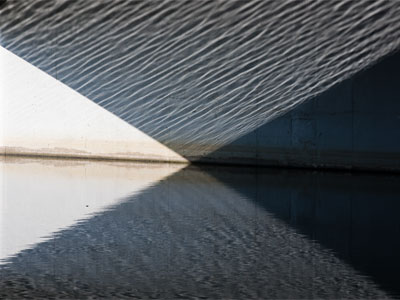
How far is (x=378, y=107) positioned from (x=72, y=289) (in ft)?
20.6

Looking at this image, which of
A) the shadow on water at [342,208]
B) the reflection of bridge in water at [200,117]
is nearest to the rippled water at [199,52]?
the reflection of bridge in water at [200,117]

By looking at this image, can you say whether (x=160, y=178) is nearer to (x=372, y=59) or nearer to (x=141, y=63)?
(x=141, y=63)

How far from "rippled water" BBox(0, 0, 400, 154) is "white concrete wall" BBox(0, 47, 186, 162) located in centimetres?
13

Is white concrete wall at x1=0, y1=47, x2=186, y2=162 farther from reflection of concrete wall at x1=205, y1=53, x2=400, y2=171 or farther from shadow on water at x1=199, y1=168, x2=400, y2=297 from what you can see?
shadow on water at x1=199, y1=168, x2=400, y2=297

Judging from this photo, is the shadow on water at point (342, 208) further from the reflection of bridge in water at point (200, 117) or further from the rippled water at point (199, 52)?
the rippled water at point (199, 52)

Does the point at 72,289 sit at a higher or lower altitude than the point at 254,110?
lower

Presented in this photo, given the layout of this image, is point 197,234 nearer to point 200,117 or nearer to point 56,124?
point 200,117

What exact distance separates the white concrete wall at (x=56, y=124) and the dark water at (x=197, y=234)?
1.09 m

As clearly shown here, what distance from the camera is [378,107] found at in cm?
1001

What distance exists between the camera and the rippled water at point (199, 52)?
980 cm

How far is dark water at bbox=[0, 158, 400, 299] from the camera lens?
464cm

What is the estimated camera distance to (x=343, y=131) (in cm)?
1016

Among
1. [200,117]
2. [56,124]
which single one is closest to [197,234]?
[200,117]

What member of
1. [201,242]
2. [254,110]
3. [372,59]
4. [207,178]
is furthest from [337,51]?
[201,242]
